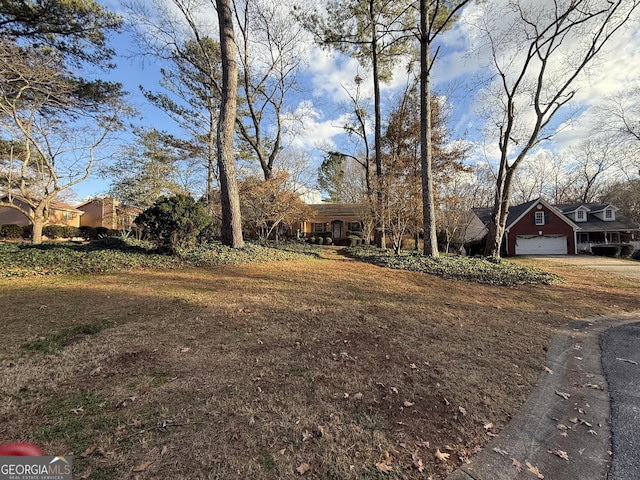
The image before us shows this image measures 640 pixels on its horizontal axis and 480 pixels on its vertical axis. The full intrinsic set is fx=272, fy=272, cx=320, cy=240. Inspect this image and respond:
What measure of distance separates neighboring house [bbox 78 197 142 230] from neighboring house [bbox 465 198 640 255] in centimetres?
2642

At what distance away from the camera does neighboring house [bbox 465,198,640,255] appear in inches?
837

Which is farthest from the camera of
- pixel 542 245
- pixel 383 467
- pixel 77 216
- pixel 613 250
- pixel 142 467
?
pixel 77 216

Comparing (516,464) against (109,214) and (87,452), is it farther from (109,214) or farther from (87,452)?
(109,214)

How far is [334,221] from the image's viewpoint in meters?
26.0

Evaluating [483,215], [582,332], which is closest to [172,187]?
[582,332]

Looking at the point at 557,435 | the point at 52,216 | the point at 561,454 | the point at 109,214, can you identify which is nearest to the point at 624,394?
the point at 557,435

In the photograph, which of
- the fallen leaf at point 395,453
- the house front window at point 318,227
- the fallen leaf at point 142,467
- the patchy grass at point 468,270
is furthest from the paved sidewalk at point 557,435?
the house front window at point 318,227

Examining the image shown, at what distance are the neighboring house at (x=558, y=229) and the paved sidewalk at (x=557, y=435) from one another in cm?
2237

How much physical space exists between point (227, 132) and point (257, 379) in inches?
352

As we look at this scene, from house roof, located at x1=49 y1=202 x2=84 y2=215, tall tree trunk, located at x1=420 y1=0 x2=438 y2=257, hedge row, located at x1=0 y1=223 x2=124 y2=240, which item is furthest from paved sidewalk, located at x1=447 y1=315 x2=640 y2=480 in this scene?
house roof, located at x1=49 y1=202 x2=84 y2=215

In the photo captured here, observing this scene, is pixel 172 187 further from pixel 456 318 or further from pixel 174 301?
pixel 456 318

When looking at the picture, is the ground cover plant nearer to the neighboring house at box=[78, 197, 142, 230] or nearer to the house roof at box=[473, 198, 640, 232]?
the neighboring house at box=[78, 197, 142, 230]

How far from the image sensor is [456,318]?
15.3ft

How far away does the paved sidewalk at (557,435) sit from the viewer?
1.77 metres
